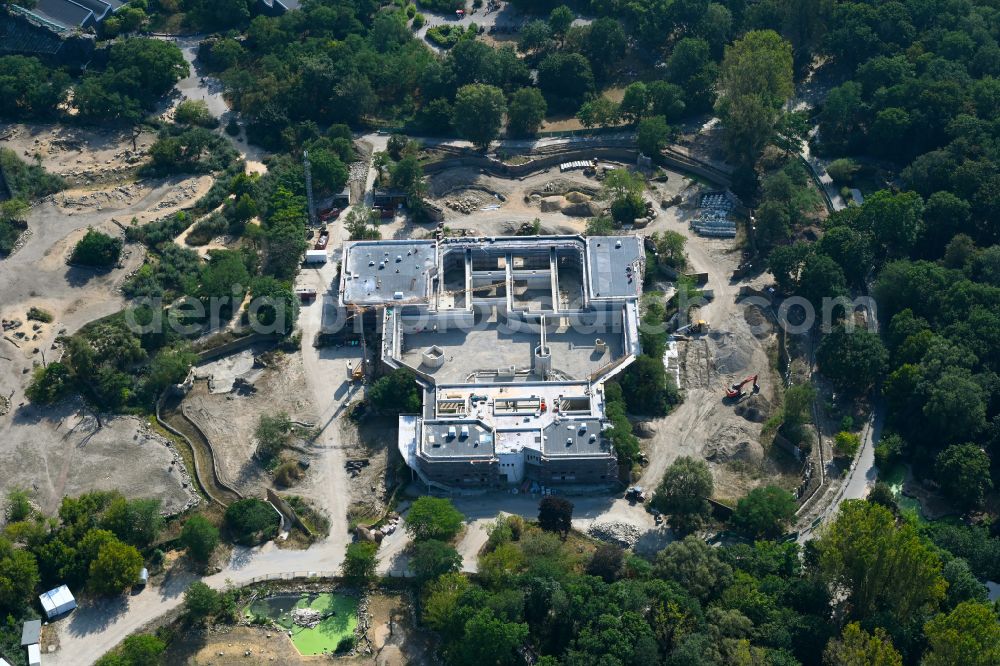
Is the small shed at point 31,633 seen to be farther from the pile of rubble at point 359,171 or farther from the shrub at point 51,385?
the pile of rubble at point 359,171

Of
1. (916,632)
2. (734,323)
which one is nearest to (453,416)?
(734,323)

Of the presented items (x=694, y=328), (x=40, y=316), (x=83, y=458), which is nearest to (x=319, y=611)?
(x=83, y=458)

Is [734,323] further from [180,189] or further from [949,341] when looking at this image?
[180,189]

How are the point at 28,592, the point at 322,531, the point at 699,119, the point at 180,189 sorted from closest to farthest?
1. the point at 28,592
2. the point at 322,531
3. the point at 180,189
4. the point at 699,119

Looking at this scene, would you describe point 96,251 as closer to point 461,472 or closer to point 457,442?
point 457,442

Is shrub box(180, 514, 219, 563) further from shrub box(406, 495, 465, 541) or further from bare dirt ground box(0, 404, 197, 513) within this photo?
shrub box(406, 495, 465, 541)

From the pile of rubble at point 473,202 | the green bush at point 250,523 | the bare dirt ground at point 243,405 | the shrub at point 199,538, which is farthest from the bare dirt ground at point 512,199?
the shrub at point 199,538

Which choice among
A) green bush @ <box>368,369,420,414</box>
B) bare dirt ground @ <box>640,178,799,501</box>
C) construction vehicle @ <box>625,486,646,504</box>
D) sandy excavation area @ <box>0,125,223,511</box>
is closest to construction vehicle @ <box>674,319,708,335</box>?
bare dirt ground @ <box>640,178,799,501</box>
